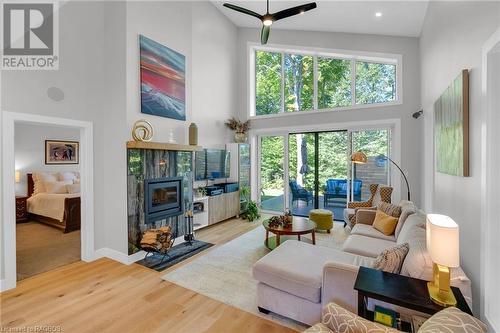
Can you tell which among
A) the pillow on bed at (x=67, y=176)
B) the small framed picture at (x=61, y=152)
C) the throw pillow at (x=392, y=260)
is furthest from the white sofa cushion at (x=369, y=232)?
the small framed picture at (x=61, y=152)

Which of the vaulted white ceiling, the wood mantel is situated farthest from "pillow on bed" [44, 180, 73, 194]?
the vaulted white ceiling

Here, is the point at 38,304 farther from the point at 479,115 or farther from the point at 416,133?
the point at 416,133

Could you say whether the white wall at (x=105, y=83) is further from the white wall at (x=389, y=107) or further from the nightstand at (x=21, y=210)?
the nightstand at (x=21, y=210)

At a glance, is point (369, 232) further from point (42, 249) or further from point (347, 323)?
point (42, 249)

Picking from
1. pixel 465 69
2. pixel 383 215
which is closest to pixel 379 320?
pixel 465 69

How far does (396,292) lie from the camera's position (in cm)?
161

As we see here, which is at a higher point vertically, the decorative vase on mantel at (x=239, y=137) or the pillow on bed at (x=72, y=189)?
the decorative vase on mantel at (x=239, y=137)

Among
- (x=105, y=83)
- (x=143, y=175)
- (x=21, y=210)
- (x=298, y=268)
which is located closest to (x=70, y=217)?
(x=21, y=210)

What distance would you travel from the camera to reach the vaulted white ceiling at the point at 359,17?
4.02m

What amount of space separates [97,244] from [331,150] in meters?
5.14

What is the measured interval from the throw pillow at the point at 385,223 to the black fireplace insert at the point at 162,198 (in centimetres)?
332

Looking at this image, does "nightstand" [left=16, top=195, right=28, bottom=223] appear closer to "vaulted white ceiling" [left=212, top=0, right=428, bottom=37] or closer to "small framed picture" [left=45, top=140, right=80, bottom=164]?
"small framed picture" [left=45, top=140, right=80, bottom=164]

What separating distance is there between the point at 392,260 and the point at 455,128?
4.28 feet

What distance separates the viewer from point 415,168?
4.83m
